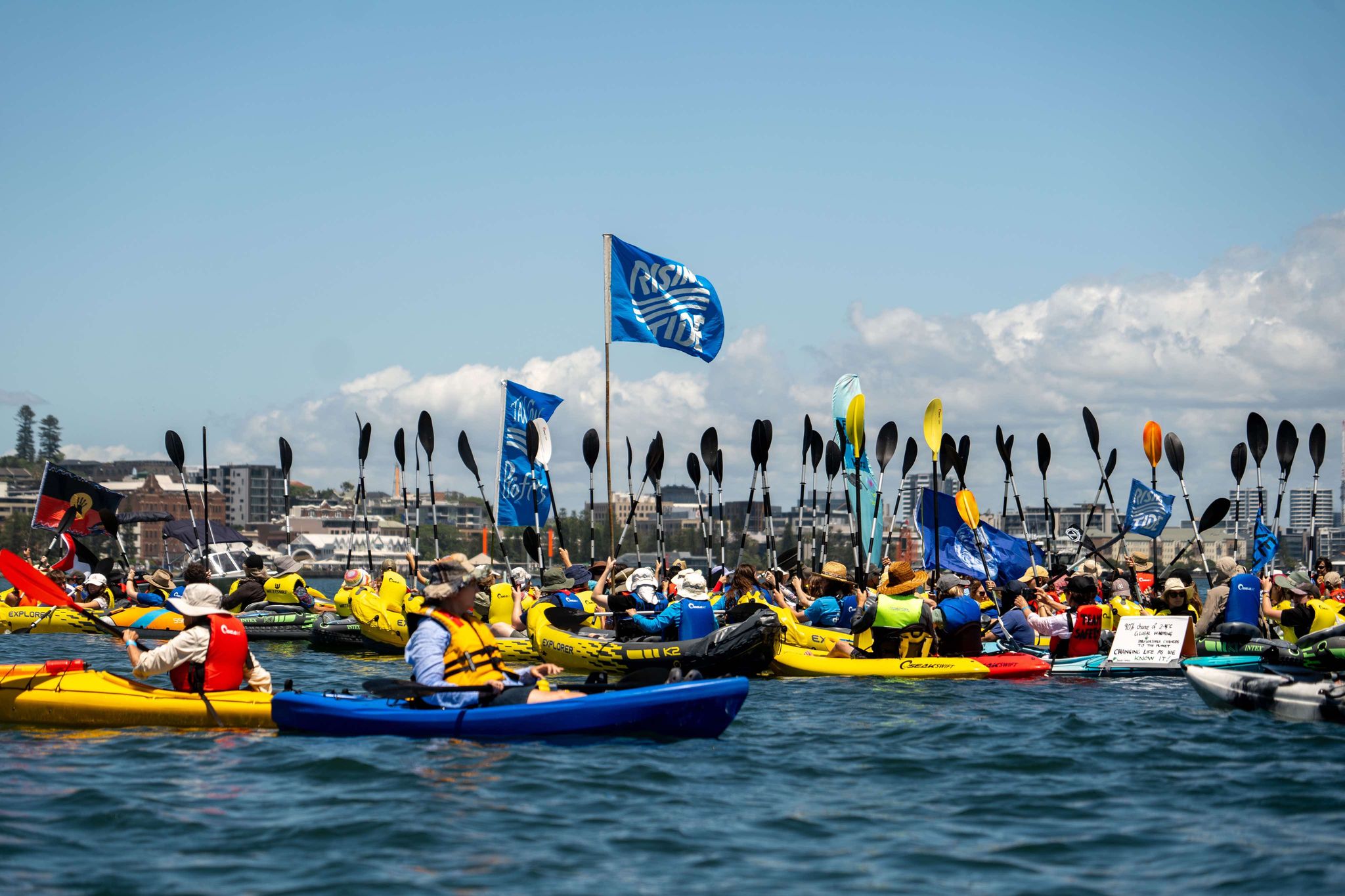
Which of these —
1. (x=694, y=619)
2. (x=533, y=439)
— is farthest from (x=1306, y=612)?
(x=533, y=439)

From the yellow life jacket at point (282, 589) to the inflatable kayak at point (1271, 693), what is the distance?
1541 centimetres

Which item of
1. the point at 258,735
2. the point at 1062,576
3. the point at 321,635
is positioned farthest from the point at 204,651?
the point at 1062,576

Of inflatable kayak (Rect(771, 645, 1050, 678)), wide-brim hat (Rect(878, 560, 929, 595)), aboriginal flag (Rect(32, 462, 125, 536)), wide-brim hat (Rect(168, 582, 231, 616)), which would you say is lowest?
inflatable kayak (Rect(771, 645, 1050, 678))

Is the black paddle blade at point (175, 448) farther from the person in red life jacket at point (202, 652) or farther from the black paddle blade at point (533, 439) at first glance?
the person in red life jacket at point (202, 652)

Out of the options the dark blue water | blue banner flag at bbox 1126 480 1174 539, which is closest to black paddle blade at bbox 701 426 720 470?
blue banner flag at bbox 1126 480 1174 539

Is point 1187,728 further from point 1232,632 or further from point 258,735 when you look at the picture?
point 258,735

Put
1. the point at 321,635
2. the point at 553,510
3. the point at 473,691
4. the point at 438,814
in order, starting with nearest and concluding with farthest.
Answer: the point at 438,814 < the point at 473,691 < the point at 321,635 < the point at 553,510

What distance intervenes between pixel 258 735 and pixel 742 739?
364 centimetres

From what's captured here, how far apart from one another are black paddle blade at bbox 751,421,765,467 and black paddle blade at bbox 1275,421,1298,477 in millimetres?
10015

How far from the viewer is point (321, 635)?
18.9 metres

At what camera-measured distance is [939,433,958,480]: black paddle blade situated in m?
22.3

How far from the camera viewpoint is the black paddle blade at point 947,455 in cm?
2228

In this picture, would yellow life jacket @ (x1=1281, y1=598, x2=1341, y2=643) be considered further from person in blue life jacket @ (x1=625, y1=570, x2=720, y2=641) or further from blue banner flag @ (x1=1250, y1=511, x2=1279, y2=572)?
blue banner flag @ (x1=1250, y1=511, x2=1279, y2=572)

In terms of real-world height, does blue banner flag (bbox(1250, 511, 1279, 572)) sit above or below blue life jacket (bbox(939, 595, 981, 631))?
above
